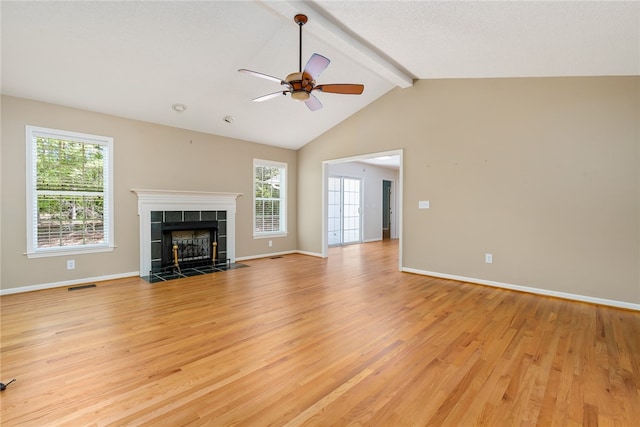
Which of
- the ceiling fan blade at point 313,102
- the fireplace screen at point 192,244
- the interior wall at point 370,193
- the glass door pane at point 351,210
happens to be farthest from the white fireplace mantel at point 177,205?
the interior wall at point 370,193

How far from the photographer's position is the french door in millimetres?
8461

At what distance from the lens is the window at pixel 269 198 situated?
6.52 m

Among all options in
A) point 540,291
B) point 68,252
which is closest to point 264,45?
point 68,252

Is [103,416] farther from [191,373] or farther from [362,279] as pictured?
[362,279]

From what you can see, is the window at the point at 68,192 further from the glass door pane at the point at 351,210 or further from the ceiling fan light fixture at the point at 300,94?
the glass door pane at the point at 351,210

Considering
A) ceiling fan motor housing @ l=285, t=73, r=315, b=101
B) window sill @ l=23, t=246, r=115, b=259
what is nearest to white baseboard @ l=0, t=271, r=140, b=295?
window sill @ l=23, t=246, r=115, b=259

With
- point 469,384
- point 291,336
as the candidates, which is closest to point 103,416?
point 291,336

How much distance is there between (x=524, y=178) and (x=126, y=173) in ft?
19.1

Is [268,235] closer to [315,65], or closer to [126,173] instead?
[126,173]

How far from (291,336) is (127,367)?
4.06ft

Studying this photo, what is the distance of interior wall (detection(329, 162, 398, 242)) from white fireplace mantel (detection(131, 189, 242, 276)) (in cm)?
387

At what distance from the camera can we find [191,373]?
208 cm

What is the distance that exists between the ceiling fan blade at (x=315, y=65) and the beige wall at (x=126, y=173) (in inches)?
133

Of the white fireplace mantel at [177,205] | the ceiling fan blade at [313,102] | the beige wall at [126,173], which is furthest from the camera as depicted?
the white fireplace mantel at [177,205]
